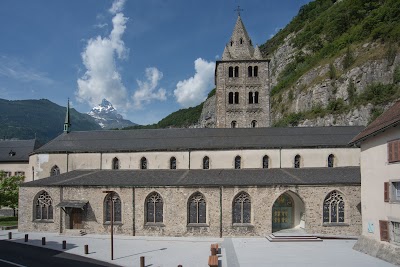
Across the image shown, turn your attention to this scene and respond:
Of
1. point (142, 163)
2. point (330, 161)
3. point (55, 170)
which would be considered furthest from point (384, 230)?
point (55, 170)

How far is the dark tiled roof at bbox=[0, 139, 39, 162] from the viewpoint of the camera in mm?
52719

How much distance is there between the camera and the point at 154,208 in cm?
3020

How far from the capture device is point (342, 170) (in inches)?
1287

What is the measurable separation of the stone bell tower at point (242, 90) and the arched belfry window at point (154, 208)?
15171 millimetres

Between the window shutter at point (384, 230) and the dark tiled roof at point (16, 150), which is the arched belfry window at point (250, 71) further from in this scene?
the dark tiled roof at point (16, 150)

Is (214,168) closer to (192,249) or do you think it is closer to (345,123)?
(192,249)

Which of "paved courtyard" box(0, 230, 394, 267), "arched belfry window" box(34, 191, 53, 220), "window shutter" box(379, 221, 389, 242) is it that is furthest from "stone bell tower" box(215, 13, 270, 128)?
"window shutter" box(379, 221, 389, 242)

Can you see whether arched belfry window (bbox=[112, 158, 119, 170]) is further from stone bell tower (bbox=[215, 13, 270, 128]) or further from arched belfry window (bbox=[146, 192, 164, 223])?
stone bell tower (bbox=[215, 13, 270, 128])

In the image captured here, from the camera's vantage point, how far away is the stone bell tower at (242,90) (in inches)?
1649

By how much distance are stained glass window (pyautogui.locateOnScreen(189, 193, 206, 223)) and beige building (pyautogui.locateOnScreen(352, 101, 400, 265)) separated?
12868 millimetres

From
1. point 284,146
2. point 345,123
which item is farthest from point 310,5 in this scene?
point 284,146

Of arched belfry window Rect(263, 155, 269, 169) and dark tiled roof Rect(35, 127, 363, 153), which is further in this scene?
dark tiled roof Rect(35, 127, 363, 153)

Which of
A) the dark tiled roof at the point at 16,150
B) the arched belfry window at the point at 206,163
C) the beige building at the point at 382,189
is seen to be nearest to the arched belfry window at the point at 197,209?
the arched belfry window at the point at 206,163

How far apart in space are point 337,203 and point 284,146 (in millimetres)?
8041
